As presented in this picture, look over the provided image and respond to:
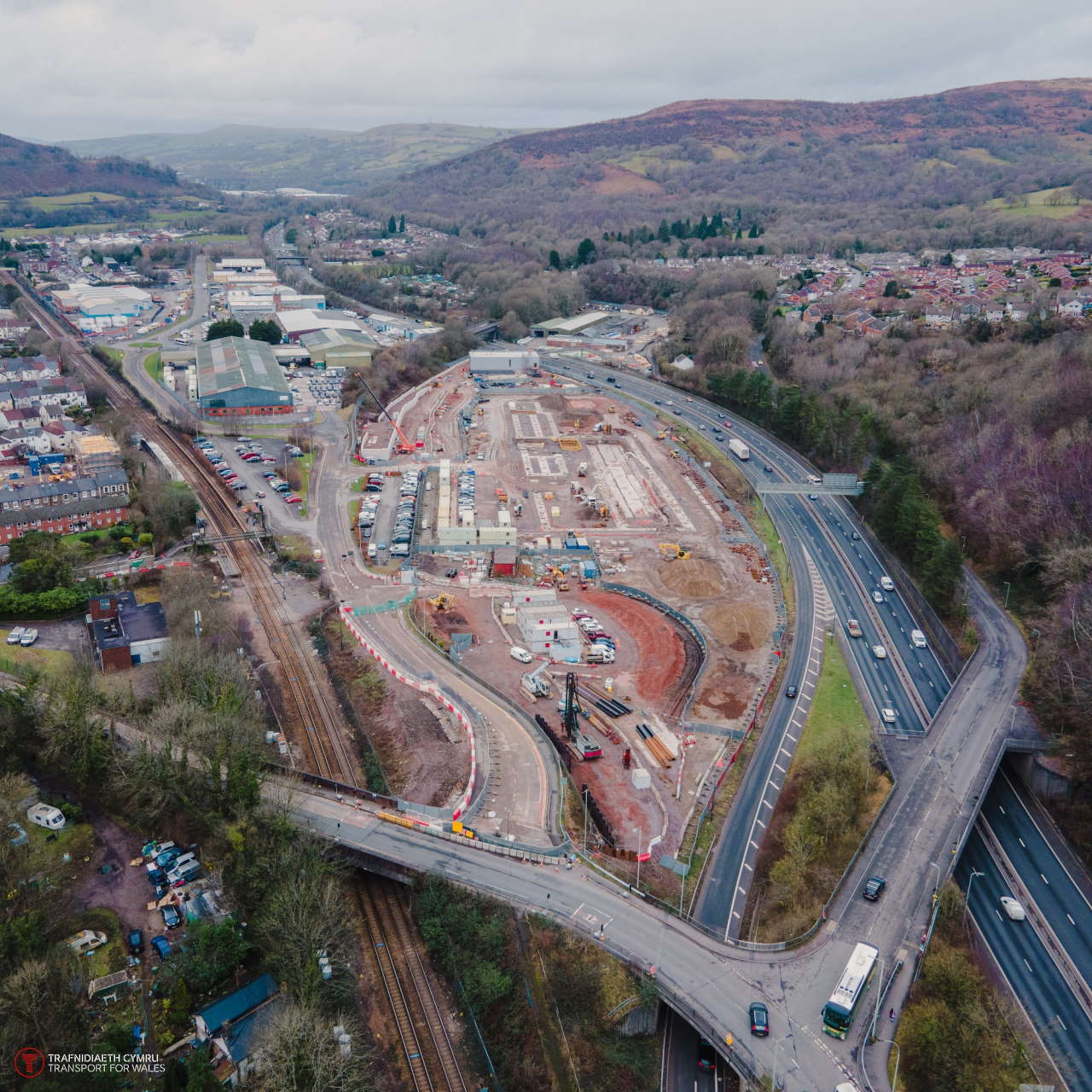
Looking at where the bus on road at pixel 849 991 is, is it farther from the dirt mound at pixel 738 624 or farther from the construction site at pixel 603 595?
the dirt mound at pixel 738 624

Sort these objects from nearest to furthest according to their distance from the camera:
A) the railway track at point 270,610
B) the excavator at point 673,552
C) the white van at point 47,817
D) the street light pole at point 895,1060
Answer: the street light pole at point 895,1060, the white van at point 47,817, the railway track at point 270,610, the excavator at point 673,552

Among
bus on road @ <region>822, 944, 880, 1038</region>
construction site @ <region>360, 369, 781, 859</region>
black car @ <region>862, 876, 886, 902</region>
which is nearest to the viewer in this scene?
bus on road @ <region>822, 944, 880, 1038</region>

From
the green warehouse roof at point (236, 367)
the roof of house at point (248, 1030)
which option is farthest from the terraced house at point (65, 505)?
the roof of house at point (248, 1030)

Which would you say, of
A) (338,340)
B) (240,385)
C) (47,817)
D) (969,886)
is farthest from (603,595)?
(338,340)

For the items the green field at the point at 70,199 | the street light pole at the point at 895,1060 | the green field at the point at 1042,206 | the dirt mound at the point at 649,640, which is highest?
the green field at the point at 1042,206

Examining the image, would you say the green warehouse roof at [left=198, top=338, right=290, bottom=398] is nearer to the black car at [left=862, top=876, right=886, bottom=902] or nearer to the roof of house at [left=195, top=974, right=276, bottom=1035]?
the roof of house at [left=195, top=974, right=276, bottom=1035]

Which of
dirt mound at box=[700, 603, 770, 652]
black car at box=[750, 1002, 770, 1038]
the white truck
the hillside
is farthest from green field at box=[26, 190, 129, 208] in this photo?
black car at box=[750, 1002, 770, 1038]
